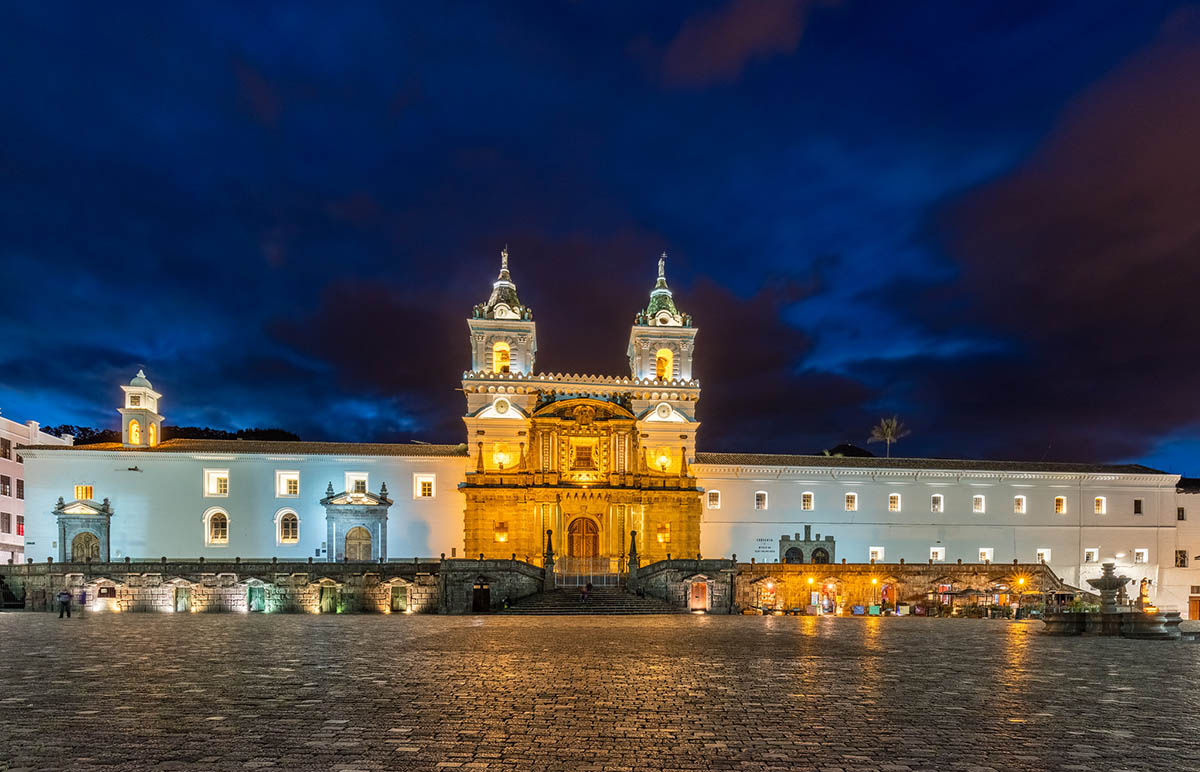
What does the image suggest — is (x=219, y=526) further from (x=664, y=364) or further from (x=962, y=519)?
(x=962, y=519)

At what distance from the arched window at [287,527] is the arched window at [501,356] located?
60.5 ft

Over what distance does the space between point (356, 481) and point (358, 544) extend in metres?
4.61

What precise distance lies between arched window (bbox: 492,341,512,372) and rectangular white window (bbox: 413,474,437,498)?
1010 centimetres

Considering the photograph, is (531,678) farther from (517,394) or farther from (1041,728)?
(517,394)

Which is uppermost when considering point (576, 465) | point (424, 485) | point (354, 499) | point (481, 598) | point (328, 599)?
point (576, 465)

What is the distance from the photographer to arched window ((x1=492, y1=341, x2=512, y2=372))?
61781mm

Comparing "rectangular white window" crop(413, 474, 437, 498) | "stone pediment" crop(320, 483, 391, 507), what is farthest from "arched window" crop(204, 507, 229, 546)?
"rectangular white window" crop(413, 474, 437, 498)

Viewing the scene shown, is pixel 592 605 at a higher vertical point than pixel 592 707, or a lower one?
lower

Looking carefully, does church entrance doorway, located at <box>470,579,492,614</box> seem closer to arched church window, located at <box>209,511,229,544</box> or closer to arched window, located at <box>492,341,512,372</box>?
arched window, located at <box>492,341,512,372</box>

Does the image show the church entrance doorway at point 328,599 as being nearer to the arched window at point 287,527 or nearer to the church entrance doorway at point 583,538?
the arched window at point 287,527

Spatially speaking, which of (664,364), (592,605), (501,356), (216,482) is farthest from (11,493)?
(664,364)

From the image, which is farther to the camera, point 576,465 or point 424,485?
point 576,465

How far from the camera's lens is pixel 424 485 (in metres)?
57.4

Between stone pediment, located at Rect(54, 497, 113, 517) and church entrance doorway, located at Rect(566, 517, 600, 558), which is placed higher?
stone pediment, located at Rect(54, 497, 113, 517)
